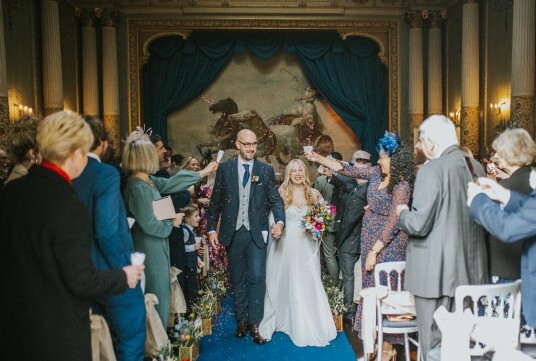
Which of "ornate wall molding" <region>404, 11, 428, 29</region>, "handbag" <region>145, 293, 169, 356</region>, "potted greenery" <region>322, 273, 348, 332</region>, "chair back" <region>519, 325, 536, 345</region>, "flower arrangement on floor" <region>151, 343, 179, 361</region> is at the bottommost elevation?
"potted greenery" <region>322, 273, 348, 332</region>

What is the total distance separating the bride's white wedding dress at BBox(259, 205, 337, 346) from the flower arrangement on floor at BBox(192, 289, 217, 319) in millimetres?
613

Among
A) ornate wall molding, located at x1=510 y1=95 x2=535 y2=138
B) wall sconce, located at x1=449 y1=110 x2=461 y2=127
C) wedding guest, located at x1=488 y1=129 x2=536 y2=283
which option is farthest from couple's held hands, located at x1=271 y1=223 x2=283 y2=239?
wall sconce, located at x1=449 y1=110 x2=461 y2=127

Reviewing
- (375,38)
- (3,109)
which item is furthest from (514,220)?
(375,38)

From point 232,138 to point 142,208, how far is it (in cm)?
1044

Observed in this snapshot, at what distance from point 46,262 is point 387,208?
10.4ft

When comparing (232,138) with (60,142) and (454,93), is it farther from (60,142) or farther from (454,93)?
(60,142)

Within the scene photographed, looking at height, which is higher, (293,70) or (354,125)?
(293,70)

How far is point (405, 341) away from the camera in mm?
4195

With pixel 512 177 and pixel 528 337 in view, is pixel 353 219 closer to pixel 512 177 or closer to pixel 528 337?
pixel 512 177

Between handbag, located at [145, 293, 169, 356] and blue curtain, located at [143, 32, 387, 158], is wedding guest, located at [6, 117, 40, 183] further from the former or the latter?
blue curtain, located at [143, 32, 387, 158]

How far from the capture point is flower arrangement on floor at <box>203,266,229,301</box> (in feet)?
21.5

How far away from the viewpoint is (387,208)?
467 centimetres

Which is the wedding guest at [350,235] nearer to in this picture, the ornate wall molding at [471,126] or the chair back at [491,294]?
the chair back at [491,294]

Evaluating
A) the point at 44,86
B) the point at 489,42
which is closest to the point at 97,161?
the point at 44,86
